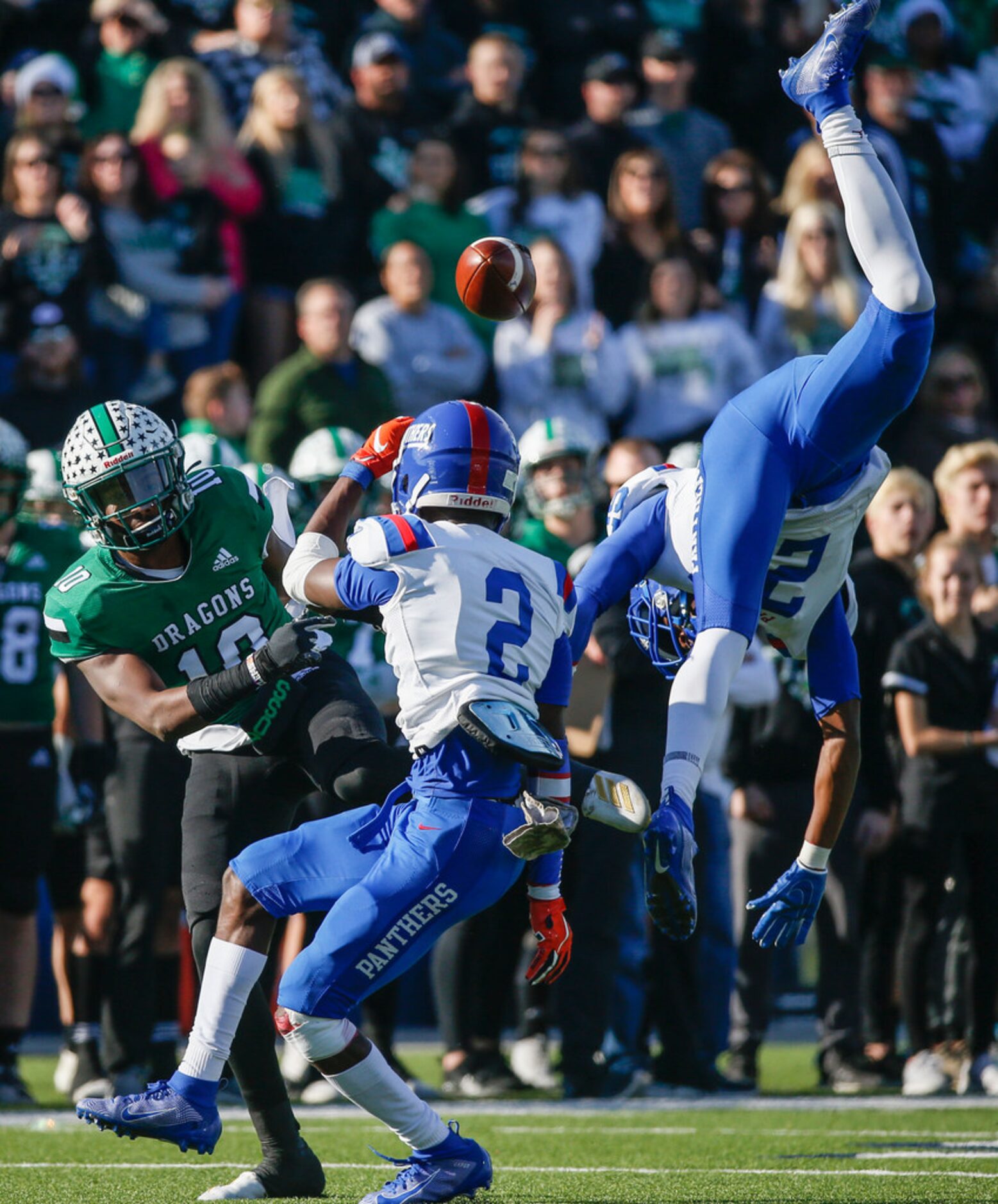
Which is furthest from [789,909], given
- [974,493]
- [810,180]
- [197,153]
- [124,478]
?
[810,180]

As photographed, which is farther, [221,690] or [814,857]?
[814,857]

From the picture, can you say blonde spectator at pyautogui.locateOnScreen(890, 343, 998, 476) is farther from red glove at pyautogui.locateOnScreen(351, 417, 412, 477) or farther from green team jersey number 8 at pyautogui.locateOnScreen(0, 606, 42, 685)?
red glove at pyautogui.locateOnScreen(351, 417, 412, 477)

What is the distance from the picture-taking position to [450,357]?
30.8 ft

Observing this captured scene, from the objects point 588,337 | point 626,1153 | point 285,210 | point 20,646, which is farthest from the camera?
point 285,210

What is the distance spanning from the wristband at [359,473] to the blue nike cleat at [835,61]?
145cm

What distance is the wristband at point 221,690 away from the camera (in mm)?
4660

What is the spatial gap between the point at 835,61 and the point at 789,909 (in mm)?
2112

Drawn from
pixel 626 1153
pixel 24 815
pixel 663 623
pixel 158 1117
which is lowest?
pixel 626 1153

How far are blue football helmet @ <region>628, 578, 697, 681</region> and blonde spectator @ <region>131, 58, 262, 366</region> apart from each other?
15.6ft

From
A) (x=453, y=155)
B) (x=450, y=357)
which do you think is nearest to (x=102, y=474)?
(x=450, y=357)

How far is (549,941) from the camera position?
15.1ft

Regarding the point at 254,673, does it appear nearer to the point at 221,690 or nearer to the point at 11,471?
the point at 221,690

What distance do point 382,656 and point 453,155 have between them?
11.6 ft

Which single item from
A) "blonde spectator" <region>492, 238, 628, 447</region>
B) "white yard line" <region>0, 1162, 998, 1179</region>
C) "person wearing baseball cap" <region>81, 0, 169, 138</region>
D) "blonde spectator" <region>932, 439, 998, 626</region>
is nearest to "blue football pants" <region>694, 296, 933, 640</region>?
"white yard line" <region>0, 1162, 998, 1179</region>
